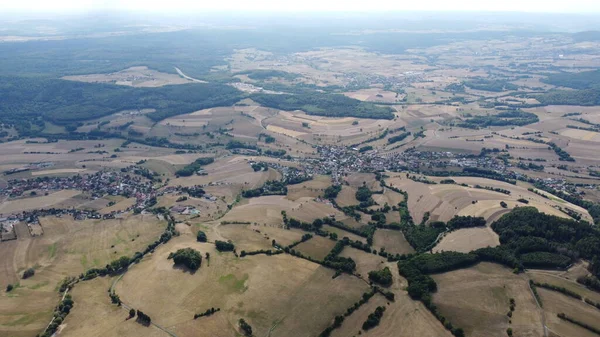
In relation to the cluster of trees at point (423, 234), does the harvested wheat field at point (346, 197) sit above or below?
below

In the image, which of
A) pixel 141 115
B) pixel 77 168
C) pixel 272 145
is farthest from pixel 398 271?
pixel 141 115

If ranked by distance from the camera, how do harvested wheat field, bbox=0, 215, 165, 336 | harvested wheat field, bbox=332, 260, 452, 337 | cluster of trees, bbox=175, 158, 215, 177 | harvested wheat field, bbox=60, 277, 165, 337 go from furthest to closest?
cluster of trees, bbox=175, 158, 215, 177
harvested wheat field, bbox=0, 215, 165, 336
harvested wheat field, bbox=60, 277, 165, 337
harvested wheat field, bbox=332, 260, 452, 337

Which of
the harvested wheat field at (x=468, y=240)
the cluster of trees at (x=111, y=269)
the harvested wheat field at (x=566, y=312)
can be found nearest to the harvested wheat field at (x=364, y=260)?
the harvested wheat field at (x=468, y=240)

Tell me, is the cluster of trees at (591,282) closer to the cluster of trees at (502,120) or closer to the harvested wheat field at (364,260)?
the harvested wheat field at (364,260)

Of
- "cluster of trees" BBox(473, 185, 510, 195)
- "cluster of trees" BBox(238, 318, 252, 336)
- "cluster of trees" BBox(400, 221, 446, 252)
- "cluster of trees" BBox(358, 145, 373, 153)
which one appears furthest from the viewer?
"cluster of trees" BBox(358, 145, 373, 153)

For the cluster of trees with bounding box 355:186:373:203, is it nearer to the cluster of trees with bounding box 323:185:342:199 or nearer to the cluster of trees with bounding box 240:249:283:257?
the cluster of trees with bounding box 323:185:342:199

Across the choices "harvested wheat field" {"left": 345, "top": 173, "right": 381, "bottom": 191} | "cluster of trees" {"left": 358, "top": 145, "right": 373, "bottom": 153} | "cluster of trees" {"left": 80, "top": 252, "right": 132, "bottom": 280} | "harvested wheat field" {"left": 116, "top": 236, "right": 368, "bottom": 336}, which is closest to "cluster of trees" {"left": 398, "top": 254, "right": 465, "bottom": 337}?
"harvested wheat field" {"left": 116, "top": 236, "right": 368, "bottom": 336}
